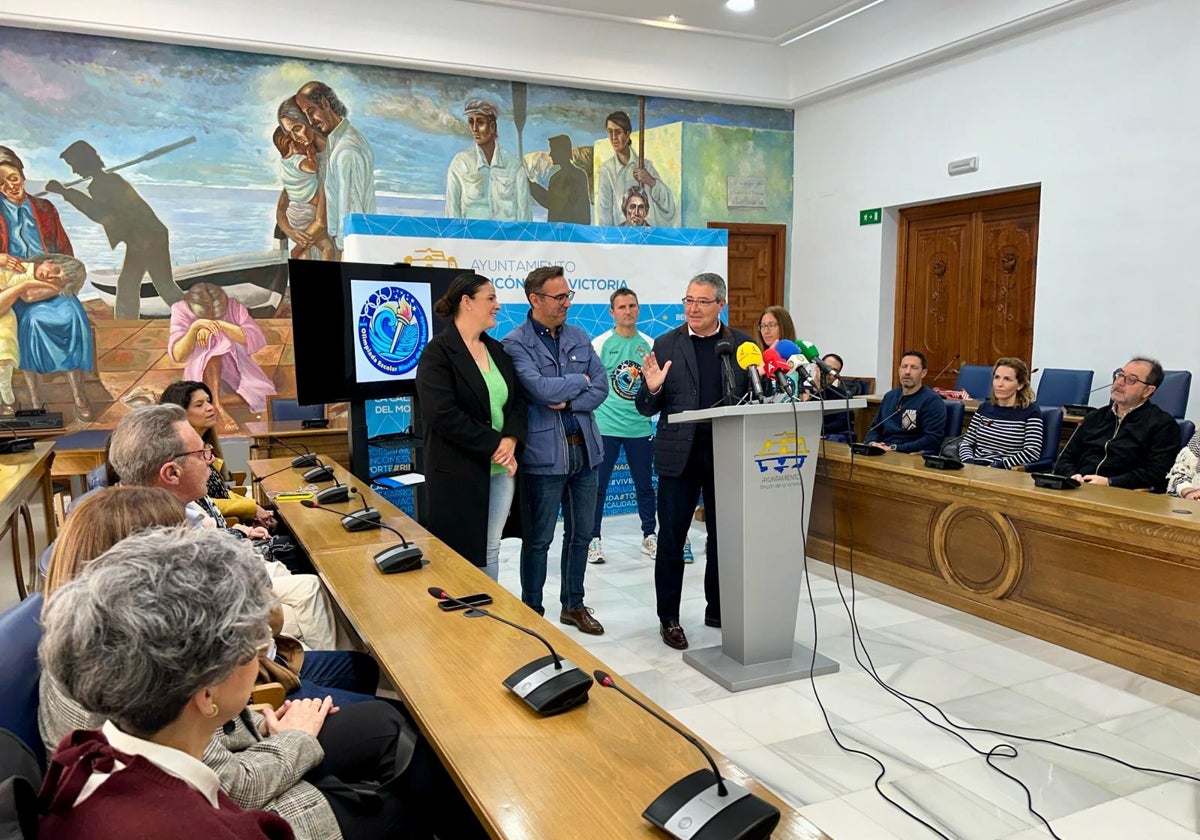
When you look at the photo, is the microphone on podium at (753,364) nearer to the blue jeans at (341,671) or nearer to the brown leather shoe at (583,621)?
the brown leather shoe at (583,621)

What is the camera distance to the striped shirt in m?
4.74

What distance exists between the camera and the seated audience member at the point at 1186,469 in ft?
12.6

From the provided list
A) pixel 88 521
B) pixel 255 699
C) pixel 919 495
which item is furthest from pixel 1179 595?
pixel 88 521

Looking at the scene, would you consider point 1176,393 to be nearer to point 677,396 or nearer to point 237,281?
point 677,396

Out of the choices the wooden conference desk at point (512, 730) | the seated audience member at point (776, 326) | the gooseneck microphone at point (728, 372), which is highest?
the seated audience member at point (776, 326)

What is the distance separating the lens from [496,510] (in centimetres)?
334

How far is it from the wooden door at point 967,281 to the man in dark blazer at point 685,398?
187 inches

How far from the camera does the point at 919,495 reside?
13.3 ft

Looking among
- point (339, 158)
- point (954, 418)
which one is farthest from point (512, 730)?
point (339, 158)

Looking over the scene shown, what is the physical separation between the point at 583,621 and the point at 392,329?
1.87m

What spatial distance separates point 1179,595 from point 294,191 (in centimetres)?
678

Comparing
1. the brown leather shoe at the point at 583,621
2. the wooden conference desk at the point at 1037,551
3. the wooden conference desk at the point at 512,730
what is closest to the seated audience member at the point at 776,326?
the wooden conference desk at the point at 1037,551

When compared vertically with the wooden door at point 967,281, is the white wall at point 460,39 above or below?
above

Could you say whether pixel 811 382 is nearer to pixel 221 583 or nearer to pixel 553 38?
pixel 221 583
